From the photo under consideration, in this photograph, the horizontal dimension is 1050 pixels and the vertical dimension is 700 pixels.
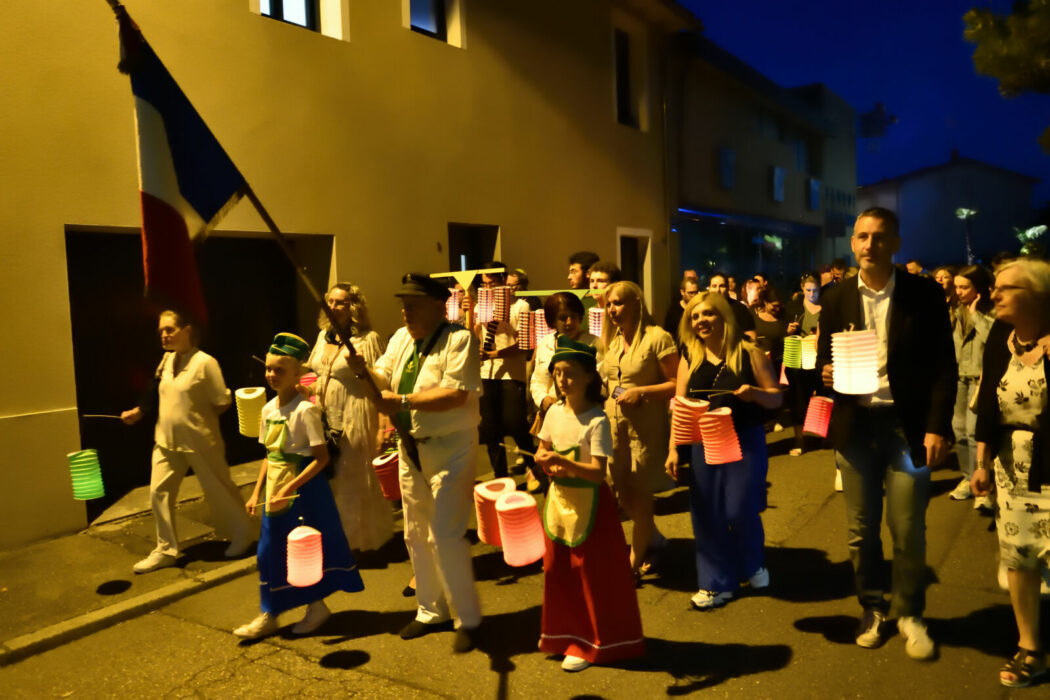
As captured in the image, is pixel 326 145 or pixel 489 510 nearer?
pixel 489 510

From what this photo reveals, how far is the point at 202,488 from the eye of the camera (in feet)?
19.7

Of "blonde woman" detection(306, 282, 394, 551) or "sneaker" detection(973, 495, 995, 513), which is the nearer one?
"blonde woman" detection(306, 282, 394, 551)

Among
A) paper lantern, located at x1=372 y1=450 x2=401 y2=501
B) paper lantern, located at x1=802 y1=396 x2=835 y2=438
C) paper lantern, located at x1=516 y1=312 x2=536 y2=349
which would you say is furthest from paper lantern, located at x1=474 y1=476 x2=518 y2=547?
paper lantern, located at x1=516 y1=312 x2=536 y2=349

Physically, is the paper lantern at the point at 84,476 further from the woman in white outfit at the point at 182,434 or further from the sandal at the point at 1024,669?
the sandal at the point at 1024,669

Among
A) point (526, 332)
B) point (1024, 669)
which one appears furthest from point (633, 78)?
point (1024, 669)

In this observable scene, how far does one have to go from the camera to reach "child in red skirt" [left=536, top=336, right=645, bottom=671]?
3861 mm

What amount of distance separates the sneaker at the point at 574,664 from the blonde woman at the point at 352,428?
251 centimetres

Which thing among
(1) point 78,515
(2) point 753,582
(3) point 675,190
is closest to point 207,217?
(2) point 753,582

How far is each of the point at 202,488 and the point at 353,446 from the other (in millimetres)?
1252

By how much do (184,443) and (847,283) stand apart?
4862mm

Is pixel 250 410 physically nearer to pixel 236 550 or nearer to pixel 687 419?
pixel 236 550

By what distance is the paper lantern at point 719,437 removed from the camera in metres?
4.39

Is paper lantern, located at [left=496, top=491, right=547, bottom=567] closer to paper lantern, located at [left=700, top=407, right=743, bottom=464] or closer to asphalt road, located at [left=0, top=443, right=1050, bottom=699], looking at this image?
asphalt road, located at [left=0, top=443, right=1050, bottom=699]

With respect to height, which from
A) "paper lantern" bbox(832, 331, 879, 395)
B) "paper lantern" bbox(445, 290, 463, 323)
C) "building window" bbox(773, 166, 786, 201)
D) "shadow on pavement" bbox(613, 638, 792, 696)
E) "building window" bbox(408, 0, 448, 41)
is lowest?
"shadow on pavement" bbox(613, 638, 792, 696)
